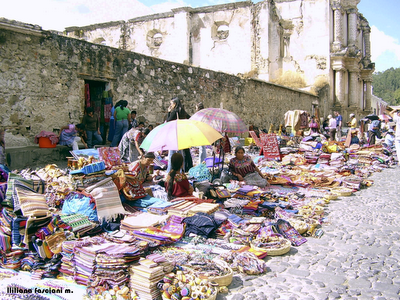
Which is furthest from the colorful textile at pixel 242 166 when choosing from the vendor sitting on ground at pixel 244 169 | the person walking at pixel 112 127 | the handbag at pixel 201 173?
the person walking at pixel 112 127

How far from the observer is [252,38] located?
1035 inches

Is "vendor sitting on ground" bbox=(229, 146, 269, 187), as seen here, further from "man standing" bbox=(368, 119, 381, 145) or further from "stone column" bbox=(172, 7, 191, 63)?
"stone column" bbox=(172, 7, 191, 63)

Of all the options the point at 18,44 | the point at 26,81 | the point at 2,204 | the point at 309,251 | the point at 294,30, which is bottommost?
the point at 309,251

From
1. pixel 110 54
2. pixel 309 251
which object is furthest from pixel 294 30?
pixel 309 251

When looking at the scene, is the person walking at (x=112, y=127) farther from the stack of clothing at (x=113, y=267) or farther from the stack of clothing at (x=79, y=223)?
the stack of clothing at (x=113, y=267)

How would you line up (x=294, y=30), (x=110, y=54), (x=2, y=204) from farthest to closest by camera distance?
(x=294, y=30) → (x=110, y=54) → (x=2, y=204)

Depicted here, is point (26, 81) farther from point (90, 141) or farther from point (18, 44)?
point (90, 141)

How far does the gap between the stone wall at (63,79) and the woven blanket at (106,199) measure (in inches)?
154

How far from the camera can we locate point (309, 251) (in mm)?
A: 4438

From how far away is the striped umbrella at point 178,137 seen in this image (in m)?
5.67

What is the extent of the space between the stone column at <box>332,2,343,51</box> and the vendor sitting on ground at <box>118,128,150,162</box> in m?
27.0

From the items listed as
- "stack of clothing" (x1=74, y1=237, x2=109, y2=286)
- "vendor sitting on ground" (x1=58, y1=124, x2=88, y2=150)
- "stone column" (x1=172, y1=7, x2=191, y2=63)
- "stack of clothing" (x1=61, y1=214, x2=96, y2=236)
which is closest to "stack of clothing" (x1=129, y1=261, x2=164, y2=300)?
"stack of clothing" (x1=74, y1=237, x2=109, y2=286)

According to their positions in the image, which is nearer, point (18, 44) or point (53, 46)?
point (18, 44)

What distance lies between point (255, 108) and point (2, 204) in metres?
15.3
